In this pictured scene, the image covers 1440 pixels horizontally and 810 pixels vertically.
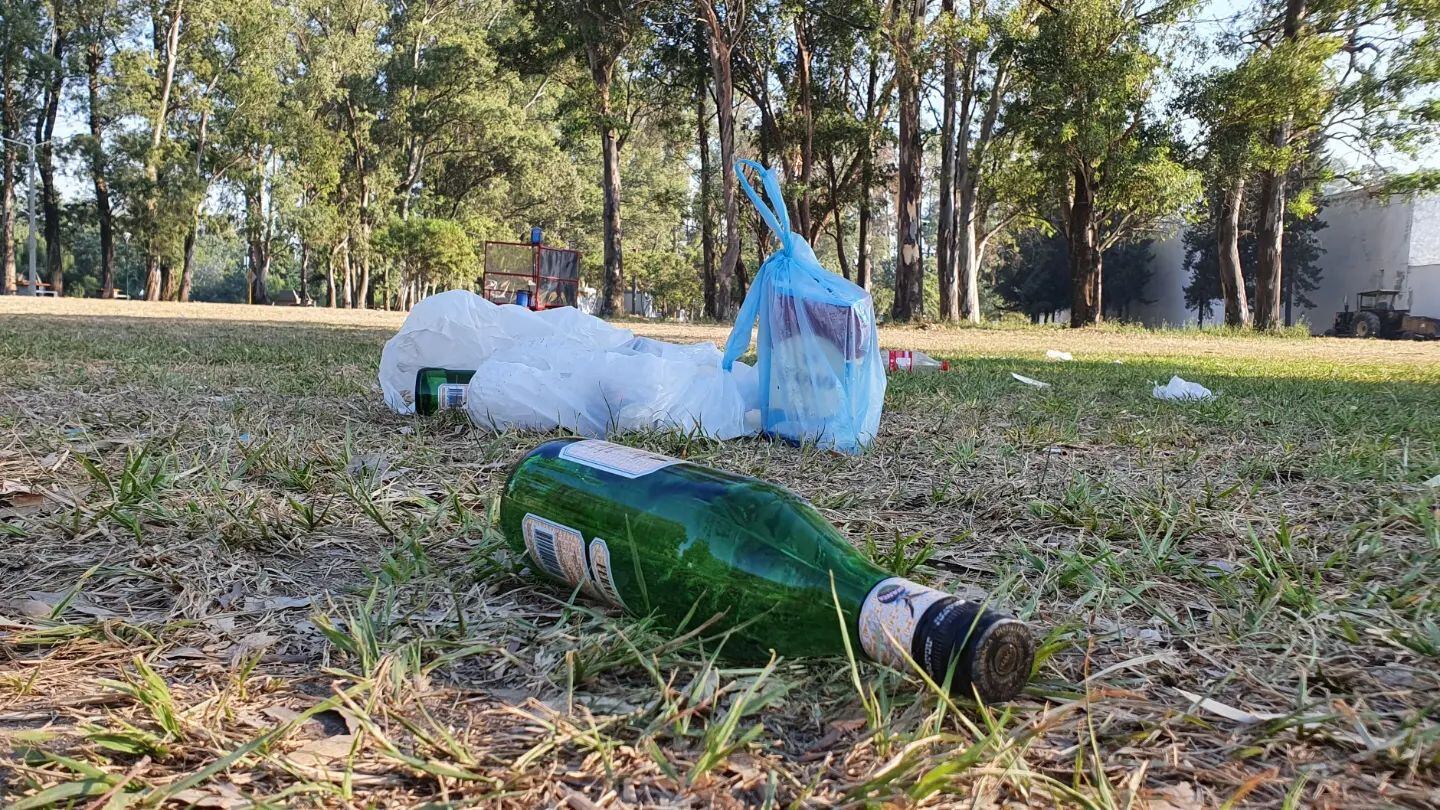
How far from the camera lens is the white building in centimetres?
3203

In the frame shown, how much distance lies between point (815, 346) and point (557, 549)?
1561 mm

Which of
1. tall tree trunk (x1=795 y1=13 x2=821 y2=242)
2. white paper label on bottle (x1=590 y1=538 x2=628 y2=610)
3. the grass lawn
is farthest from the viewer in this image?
tall tree trunk (x1=795 y1=13 x2=821 y2=242)

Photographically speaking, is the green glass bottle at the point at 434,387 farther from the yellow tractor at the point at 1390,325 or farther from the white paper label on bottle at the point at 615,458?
the yellow tractor at the point at 1390,325

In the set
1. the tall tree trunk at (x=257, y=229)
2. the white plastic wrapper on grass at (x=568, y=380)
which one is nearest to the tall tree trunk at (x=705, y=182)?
the white plastic wrapper on grass at (x=568, y=380)

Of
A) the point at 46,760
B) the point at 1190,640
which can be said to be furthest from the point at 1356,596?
the point at 46,760

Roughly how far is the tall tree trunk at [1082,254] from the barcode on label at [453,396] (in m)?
18.1

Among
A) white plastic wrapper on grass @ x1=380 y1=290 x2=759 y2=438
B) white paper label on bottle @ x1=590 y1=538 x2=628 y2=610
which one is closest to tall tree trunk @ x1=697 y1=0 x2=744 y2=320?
white plastic wrapper on grass @ x1=380 y1=290 x2=759 y2=438

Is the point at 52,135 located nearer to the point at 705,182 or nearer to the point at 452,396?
the point at 705,182

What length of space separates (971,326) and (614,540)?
1627cm

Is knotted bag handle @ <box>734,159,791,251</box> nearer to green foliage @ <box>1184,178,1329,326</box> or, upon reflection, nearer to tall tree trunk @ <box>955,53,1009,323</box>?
tall tree trunk @ <box>955,53,1009,323</box>

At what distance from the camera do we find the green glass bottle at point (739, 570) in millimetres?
970

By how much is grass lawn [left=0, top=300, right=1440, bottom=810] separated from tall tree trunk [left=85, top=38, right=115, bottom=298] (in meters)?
34.1

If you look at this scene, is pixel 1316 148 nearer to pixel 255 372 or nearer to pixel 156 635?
pixel 255 372

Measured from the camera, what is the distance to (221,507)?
1.82m
